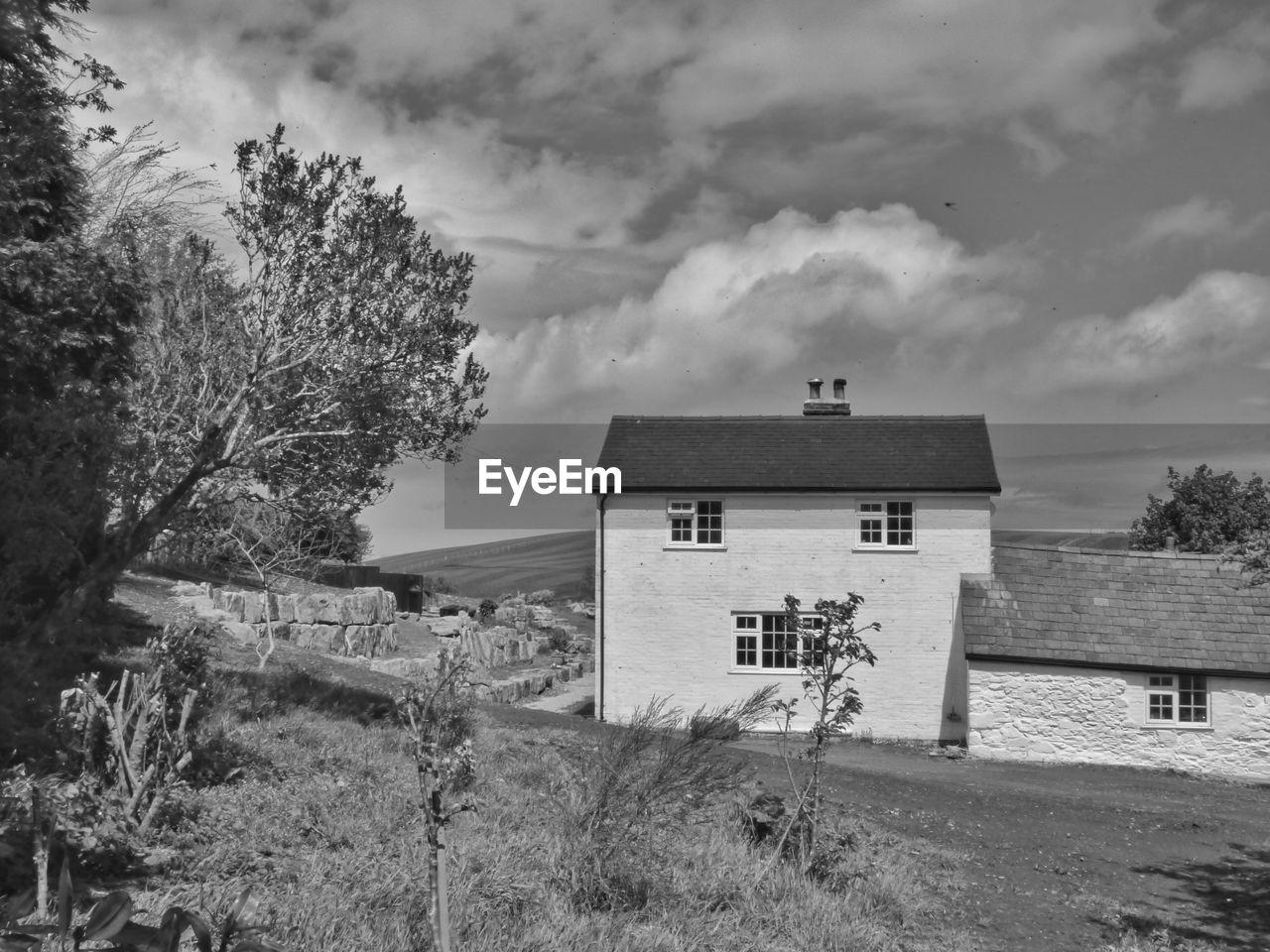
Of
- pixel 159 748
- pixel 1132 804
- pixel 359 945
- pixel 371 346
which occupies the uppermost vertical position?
pixel 371 346

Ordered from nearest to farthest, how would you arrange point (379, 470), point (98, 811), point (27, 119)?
point (98, 811) → point (27, 119) → point (379, 470)

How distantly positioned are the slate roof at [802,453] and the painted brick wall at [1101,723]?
490cm

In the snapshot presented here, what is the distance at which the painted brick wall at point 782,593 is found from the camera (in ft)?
87.8

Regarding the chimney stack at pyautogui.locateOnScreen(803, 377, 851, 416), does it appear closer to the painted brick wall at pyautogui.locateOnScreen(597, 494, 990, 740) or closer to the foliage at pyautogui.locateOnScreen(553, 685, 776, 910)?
the painted brick wall at pyautogui.locateOnScreen(597, 494, 990, 740)

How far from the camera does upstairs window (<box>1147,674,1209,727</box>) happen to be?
24844 millimetres

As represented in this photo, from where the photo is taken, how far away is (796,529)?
2750 centimetres

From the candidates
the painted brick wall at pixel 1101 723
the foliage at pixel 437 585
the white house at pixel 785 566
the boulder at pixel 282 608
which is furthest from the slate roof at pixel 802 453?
the foliage at pixel 437 585

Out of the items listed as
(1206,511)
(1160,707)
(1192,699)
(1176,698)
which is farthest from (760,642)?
(1206,511)

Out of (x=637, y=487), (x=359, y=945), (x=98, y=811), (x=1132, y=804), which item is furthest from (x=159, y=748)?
(x=637, y=487)

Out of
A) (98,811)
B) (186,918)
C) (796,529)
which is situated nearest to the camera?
(186,918)

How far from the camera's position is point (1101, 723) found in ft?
81.5

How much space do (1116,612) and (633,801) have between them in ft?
66.3

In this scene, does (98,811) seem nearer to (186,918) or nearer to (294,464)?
(186,918)

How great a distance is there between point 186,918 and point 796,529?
85.0 feet
